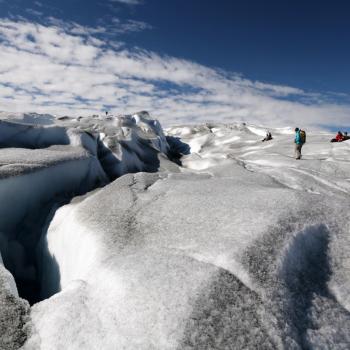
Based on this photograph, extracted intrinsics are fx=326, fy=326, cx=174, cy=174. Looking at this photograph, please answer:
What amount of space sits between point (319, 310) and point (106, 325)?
332cm

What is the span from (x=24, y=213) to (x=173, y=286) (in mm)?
8025

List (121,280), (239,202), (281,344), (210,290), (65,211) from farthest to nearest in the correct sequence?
(65,211) < (239,202) < (121,280) < (210,290) < (281,344)

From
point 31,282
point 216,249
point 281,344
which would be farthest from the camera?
point 31,282

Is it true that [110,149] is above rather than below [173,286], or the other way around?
below

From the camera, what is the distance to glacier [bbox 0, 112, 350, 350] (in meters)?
4.60

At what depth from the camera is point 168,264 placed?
576 cm

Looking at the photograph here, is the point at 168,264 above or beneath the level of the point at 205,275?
beneath

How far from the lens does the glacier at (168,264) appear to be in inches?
181

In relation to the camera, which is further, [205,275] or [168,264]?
[168,264]

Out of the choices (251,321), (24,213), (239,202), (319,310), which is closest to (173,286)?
(251,321)

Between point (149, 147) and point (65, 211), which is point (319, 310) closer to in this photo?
point (65, 211)

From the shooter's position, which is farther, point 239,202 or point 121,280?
point 239,202

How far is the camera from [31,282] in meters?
9.63

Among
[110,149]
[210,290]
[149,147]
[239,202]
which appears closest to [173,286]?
[210,290]
